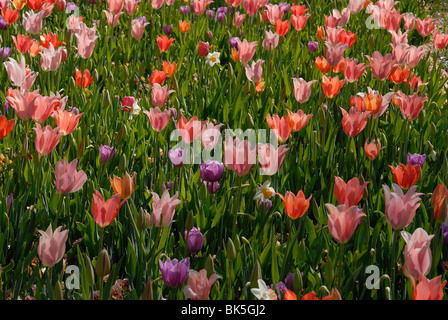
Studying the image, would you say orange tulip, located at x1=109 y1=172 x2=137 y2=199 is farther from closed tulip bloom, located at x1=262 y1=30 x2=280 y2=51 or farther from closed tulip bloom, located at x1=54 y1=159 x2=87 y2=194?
closed tulip bloom, located at x1=262 y1=30 x2=280 y2=51

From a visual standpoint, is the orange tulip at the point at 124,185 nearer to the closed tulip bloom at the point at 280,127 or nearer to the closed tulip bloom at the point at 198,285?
the closed tulip bloom at the point at 198,285

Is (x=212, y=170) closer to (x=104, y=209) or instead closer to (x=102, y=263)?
(x=104, y=209)

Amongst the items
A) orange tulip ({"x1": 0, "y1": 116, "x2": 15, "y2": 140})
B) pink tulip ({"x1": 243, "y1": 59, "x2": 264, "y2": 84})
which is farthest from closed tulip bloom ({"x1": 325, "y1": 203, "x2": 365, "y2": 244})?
pink tulip ({"x1": 243, "y1": 59, "x2": 264, "y2": 84})

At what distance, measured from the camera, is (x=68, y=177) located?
5.61 feet

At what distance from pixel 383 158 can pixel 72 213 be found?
1330mm

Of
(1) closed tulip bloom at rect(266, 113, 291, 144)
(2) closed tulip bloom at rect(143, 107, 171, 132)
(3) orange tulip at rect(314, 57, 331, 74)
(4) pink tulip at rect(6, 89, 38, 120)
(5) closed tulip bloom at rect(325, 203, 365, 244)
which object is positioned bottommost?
(5) closed tulip bloom at rect(325, 203, 365, 244)

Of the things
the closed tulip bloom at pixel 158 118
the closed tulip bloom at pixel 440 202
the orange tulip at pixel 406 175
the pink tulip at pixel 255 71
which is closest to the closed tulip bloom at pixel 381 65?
the pink tulip at pixel 255 71

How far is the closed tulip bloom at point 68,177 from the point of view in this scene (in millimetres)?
1714

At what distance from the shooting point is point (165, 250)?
1789 mm

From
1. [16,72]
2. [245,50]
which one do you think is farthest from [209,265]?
[245,50]

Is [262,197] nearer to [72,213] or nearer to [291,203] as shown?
[291,203]

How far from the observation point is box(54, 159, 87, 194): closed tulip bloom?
1714 millimetres

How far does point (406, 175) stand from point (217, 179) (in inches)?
25.3

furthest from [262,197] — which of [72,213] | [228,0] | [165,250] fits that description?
[228,0]
